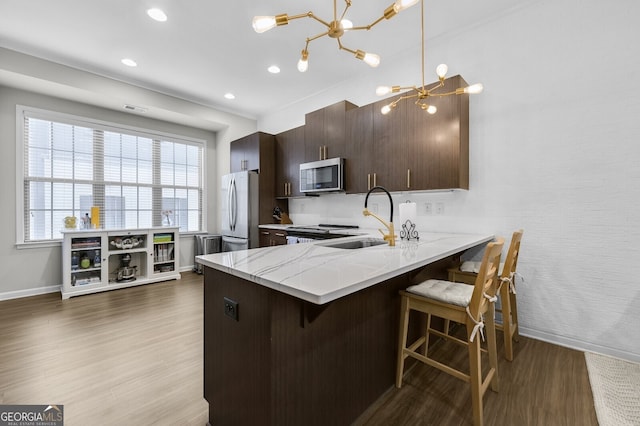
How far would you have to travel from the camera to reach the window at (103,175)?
12.2ft

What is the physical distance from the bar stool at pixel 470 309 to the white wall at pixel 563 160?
1.18 meters

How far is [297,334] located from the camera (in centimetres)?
111

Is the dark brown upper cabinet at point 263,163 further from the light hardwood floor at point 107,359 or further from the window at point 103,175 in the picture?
the light hardwood floor at point 107,359

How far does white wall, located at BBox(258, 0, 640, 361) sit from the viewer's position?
78.9 inches

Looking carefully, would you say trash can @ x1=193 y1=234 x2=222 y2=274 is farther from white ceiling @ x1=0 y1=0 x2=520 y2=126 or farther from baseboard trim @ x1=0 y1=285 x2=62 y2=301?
white ceiling @ x1=0 y1=0 x2=520 y2=126

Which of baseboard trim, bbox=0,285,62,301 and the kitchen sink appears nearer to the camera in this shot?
the kitchen sink

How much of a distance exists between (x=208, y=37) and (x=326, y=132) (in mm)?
1698

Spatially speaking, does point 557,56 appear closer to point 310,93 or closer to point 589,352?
point 589,352

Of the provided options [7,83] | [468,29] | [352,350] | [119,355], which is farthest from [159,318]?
[468,29]

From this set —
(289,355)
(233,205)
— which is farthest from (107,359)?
(233,205)

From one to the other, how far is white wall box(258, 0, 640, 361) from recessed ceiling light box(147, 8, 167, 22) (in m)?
2.92

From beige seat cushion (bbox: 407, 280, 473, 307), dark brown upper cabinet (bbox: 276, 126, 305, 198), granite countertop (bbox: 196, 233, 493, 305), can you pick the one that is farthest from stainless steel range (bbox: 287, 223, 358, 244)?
granite countertop (bbox: 196, 233, 493, 305)

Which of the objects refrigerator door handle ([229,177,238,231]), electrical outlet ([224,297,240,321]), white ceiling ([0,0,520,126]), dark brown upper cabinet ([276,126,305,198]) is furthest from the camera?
refrigerator door handle ([229,177,238,231])

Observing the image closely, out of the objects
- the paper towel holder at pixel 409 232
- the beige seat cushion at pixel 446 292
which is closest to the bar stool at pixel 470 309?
the beige seat cushion at pixel 446 292
